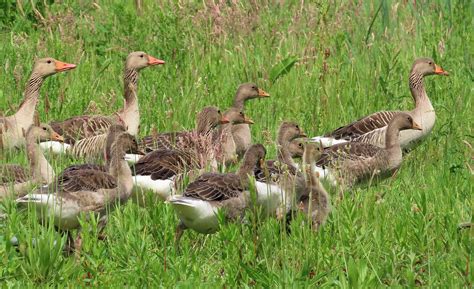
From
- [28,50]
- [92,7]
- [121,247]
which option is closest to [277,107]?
[28,50]

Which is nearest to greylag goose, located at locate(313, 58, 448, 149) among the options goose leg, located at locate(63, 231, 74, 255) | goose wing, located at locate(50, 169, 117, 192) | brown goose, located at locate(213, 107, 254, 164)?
brown goose, located at locate(213, 107, 254, 164)

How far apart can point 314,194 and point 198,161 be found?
3.59 feet

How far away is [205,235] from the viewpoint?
9.09 metres

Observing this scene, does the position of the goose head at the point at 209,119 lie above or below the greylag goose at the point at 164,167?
above

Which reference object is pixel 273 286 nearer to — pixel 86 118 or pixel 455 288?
pixel 455 288

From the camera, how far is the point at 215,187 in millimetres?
9039

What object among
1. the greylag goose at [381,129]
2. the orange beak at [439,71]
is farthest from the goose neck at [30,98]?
the orange beak at [439,71]

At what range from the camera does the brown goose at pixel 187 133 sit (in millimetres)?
11586

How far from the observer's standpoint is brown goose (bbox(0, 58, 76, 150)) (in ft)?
39.6

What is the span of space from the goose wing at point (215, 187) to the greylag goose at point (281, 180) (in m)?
0.18

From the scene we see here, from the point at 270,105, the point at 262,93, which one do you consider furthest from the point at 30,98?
the point at 270,105

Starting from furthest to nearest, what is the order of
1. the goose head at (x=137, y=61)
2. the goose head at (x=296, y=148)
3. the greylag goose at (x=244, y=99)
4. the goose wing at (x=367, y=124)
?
the goose head at (x=137, y=61) < the goose wing at (x=367, y=124) < the greylag goose at (x=244, y=99) < the goose head at (x=296, y=148)

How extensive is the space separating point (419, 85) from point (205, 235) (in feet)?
17.0

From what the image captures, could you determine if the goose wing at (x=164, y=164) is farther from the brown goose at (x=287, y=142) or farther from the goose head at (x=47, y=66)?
the goose head at (x=47, y=66)
